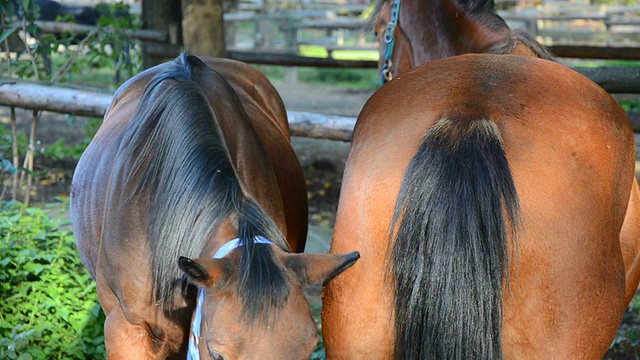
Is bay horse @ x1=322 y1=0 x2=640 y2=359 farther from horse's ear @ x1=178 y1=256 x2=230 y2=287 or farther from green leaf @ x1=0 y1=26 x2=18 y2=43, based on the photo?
green leaf @ x1=0 y1=26 x2=18 y2=43

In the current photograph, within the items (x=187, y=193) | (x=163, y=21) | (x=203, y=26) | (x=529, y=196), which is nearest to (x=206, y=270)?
(x=187, y=193)

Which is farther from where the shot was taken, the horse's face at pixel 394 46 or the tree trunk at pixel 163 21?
the tree trunk at pixel 163 21

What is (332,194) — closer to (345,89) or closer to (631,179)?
(631,179)

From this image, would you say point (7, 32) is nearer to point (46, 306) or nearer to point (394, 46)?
point (46, 306)

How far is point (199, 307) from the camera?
6.74 feet

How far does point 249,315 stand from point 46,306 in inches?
87.1

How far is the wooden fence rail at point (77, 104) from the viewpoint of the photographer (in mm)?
5426

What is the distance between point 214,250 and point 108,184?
27.4 inches

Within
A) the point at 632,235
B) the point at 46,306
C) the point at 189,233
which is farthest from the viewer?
the point at 46,306

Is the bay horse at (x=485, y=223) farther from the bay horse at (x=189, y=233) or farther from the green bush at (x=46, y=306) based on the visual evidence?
the green bush at (x=46, y=306)

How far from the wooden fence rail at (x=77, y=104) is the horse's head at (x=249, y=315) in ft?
11.2

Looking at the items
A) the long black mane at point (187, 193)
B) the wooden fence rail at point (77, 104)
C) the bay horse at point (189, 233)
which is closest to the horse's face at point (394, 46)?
the bay horse at point (189, 233)

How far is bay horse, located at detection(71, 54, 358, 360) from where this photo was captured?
6.42ft

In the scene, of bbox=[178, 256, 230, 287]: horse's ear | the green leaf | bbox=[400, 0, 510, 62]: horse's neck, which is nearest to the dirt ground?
the green leaf
